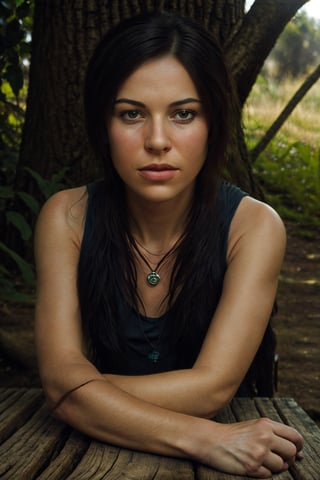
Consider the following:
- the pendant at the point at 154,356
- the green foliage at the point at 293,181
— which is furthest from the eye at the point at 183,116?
the green foliage at the point at 293,181

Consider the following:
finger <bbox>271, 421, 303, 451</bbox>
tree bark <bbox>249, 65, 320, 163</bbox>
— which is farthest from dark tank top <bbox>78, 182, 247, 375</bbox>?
tree bark <bbox>249, 65, 320, 163</bbox>

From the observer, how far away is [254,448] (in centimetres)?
179

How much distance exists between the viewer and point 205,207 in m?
2.47

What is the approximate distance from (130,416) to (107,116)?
0.89m

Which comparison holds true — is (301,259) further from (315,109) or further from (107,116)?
(315,109)

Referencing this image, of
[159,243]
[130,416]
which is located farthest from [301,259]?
[130,416]

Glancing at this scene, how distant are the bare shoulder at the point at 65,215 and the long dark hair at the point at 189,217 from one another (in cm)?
5

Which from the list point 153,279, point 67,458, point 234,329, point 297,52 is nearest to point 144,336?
point 153,279

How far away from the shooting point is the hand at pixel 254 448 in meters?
1.79

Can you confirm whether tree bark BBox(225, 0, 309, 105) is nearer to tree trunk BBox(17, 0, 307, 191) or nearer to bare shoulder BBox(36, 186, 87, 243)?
tree trunk BBox(17, 0, 307, 191)

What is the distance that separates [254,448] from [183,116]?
0.95 metres

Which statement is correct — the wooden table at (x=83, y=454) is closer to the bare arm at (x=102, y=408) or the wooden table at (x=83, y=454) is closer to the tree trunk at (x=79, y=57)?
the bare arm at (x=102, y=408)

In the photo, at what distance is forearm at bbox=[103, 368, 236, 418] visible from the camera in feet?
6.75

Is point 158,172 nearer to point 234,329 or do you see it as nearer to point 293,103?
point 234,329
